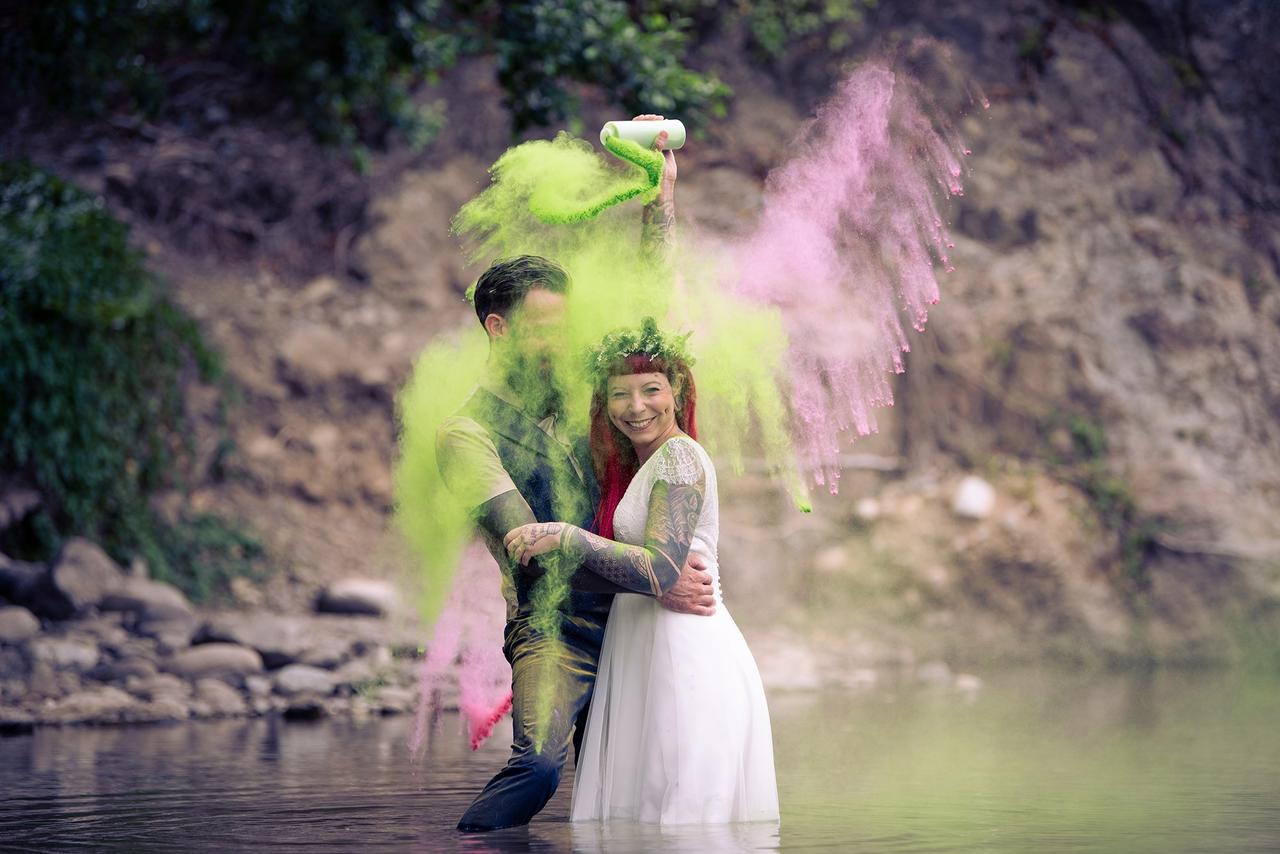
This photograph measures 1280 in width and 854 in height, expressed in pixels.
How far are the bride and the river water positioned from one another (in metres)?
0.15

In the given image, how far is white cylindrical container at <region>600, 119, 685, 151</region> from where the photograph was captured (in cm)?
548

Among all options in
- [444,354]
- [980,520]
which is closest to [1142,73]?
[980,520]

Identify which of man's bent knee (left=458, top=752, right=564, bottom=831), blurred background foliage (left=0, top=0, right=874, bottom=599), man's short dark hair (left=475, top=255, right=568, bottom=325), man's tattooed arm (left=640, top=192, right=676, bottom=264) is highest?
blurred background foliage (left=0, top=0, right=874, bottom=599)

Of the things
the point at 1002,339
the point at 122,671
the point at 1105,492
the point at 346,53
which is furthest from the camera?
the point at 1002,339

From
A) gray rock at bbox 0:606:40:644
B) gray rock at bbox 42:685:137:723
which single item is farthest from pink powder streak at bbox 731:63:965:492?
gray rock at bbox 0:606:40:644

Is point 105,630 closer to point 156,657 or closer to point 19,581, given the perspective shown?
point 156,657

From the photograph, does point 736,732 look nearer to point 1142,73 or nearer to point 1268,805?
point 1268,805

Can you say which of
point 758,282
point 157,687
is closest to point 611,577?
point 758,282

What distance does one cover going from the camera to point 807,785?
23.0 feet

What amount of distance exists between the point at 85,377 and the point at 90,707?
4485mm

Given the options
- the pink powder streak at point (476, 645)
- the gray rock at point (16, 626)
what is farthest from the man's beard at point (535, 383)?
the gray rock at point (16, 626)

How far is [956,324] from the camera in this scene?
17531 millimetres

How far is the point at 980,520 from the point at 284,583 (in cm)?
705

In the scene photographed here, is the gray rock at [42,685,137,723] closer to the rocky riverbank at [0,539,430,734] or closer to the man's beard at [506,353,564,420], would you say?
the rocky riverbank at [0,539,430,734]
